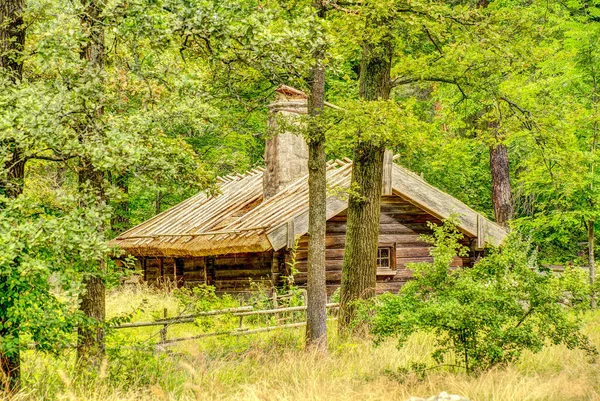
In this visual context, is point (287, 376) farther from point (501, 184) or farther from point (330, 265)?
point (501, 184)

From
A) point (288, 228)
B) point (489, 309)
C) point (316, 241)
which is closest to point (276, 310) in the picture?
point (316, 241)

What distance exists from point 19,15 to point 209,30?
2.54 metres

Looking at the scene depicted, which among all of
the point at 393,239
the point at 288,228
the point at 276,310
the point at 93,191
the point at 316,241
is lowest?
the point at 276,310

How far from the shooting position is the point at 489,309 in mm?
9648

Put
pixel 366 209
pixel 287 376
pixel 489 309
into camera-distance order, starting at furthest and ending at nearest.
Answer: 1. pixel 366 209
2. pixel 287 376
3. pixel 489 309

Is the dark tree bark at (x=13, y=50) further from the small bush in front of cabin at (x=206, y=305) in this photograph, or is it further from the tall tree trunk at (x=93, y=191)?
the small bush in front of cabin at (x=206, y=305)

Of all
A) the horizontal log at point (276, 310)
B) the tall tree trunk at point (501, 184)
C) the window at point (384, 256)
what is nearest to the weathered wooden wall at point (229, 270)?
the horizontal log at point (276, 310)

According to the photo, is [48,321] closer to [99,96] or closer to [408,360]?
[99,96]

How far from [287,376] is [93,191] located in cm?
330

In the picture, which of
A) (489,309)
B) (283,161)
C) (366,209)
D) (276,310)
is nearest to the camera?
(489,309)

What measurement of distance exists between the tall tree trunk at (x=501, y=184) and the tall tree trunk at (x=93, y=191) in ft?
57.3

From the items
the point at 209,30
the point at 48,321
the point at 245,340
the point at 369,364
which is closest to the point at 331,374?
the point at 369,364

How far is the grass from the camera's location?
869 centimetres

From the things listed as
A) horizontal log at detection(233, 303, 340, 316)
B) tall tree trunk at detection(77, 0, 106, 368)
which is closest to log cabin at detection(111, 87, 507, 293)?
horizontal log at detection(233, 303, 340, 316)
